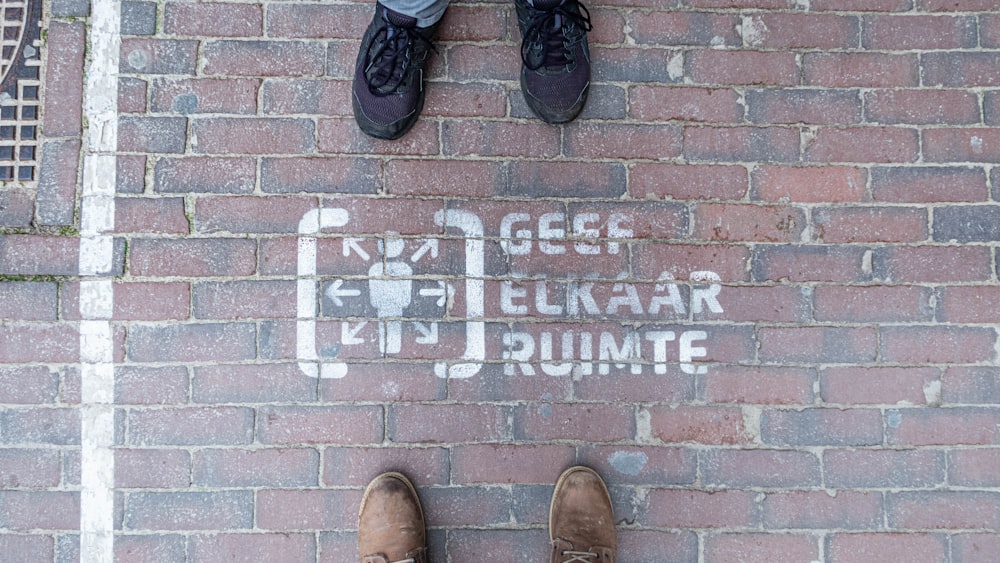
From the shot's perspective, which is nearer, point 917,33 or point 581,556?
point 581,556

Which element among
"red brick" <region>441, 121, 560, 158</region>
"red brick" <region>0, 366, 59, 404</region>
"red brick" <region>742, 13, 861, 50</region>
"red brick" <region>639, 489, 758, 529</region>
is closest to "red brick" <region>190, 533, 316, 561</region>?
"red brick" <region>0, 366, 59, 404</region>

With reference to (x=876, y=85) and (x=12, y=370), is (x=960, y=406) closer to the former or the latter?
(x=876, y=85)

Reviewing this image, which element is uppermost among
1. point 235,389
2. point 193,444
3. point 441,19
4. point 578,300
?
point 441,19

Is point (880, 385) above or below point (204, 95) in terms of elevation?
below

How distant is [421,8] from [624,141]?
76 centimetres

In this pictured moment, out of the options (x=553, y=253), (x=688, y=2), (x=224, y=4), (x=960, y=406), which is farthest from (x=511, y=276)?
(x=960, y=406)

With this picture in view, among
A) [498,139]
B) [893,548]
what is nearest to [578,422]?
[498,139]

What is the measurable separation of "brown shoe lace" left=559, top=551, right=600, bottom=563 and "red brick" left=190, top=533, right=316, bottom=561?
0.80 meters

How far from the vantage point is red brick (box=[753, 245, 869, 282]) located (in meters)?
1.95

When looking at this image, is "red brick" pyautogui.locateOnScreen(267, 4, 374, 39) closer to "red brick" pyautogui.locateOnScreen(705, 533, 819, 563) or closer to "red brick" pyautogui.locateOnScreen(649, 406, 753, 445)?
"red brick" pyautogui.locateOnScreen(649, 406, 753, 445)

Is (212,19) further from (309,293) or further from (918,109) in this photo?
(918,109)

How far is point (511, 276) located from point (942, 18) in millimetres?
1687

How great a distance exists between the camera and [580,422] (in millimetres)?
1915

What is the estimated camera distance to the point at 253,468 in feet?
6.19
